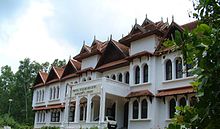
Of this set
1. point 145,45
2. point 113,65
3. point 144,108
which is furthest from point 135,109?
point 145,45

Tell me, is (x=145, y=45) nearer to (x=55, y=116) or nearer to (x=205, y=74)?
(x=55, y=116)

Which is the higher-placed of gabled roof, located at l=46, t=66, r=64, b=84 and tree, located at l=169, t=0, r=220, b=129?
gabled roof, located at l=46, t=66, r=64, b=84

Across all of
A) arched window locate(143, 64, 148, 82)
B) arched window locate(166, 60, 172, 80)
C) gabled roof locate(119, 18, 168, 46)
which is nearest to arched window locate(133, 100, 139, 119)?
arched window locate(143, 64, 148, 82)

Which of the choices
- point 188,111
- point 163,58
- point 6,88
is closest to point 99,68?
point 163,58

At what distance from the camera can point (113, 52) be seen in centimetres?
2844

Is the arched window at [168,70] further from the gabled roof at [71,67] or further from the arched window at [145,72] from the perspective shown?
the gabled roof at [71,67]

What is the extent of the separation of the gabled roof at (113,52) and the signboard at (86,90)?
3.86m

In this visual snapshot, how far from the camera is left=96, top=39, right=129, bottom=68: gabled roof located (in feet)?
90.0

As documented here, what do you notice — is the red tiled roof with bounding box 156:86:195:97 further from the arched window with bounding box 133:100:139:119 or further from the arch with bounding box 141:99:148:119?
the arched window with bounding box 133:100:139:119

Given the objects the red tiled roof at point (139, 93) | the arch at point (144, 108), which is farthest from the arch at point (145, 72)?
the arch at point (144, 108)

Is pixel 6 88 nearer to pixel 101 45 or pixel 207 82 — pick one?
pixel 101 45

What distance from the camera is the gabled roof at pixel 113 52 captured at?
90.0ft

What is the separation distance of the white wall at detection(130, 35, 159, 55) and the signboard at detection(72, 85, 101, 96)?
165 inches

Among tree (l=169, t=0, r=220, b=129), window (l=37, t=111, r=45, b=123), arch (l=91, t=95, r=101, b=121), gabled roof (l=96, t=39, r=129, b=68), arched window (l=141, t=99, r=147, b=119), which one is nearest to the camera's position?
tree (l=169, t=0, r=220, b=129)
